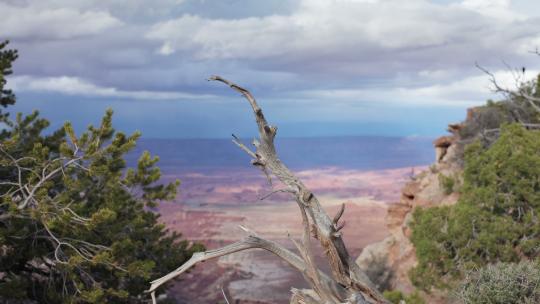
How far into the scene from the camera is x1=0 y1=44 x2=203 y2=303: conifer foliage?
13.4 metres

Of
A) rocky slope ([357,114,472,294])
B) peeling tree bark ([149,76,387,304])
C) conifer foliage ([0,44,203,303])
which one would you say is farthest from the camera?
rocky slope ([357,114,472,294])

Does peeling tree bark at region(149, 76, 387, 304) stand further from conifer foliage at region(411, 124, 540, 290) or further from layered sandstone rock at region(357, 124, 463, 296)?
layered sandstone rock at region(357, 124, 463, 296)

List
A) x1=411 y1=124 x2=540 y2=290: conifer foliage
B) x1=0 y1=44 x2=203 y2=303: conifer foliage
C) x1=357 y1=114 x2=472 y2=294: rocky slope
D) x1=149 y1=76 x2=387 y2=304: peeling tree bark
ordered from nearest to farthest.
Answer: x1=149 y1=76 x2=387 y2=304: peeling tree bark, x1=0 y1=44 x2=203 y2=303: conifer foliage, x1=411 y1=124 x2=540 y2=290: conifer foliage, x1=357 y1=114 x2=472 y2=294: rocky slope

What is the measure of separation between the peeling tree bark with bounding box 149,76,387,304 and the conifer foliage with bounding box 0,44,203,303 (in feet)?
19.0

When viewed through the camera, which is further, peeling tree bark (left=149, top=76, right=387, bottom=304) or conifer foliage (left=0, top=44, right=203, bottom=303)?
conifer foliage (left=0, top=44, right=203, bottom=303)

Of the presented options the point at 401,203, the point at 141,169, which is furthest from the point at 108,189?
the point at 401,203

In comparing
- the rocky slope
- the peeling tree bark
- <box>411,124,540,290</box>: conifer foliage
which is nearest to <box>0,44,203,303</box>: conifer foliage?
the peeling tree bark

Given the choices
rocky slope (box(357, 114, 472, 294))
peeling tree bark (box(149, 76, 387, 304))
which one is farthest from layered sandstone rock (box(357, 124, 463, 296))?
peeling tree bark (box(149, 76, 387, 304))

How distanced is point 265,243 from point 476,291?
4.11m

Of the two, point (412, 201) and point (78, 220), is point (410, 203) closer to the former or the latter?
point (412, 201)

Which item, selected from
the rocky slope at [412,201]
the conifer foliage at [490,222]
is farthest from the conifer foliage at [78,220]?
the rocky slope at [412,201]

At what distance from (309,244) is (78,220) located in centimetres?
691

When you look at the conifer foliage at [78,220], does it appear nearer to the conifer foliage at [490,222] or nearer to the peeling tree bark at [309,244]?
the peeling tree bark at [309,244]

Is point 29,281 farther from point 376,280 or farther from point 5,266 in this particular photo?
point 376,280
